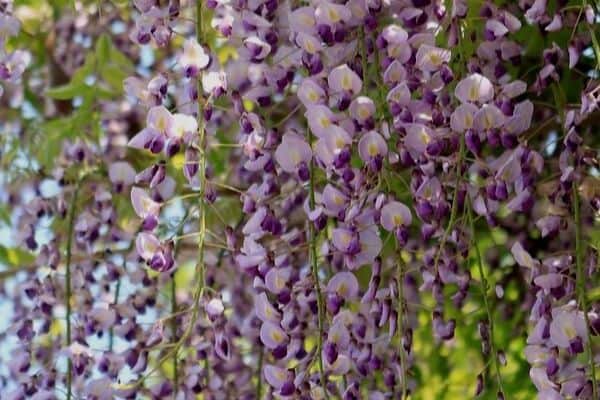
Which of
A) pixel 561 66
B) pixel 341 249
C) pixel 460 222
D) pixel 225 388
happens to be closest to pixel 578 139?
pixel 460 222

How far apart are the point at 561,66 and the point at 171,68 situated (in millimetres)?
493

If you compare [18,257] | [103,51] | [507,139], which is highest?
[507,139]

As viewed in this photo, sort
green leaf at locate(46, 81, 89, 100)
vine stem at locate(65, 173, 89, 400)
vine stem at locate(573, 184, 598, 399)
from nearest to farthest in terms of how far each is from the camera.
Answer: vine stem at locate(573, 184, 598, 399)
vine stem at locate(65, 173, 89, 400)
green leaf at locate(46, 81, 89, 100)

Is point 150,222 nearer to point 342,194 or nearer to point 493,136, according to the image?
point 342,194

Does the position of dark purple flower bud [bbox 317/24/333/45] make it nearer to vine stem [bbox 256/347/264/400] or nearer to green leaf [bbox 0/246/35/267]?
vine stem [bbox 256/347/264/400]

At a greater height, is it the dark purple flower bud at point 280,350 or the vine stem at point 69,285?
the dark purple flower bud at point 280,350

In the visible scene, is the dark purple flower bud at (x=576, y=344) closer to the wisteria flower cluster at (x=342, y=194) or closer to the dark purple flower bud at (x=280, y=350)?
the wisteria flower cluster at (x=342, y=194)

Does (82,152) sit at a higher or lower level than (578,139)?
lower

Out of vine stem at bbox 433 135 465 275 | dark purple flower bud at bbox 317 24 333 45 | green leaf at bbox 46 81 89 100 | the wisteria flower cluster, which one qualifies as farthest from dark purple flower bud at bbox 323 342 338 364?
green leaf at bbox 46 81 89 100

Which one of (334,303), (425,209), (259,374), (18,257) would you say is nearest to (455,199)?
(425,209)

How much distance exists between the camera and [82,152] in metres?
1.67

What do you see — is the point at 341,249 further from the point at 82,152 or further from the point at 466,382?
the point at 466,382

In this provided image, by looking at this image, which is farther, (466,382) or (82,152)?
(466,382)

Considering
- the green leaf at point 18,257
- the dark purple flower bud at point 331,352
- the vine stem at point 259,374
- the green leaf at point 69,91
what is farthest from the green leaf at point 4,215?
the dark purple flower bud at point 331,352
